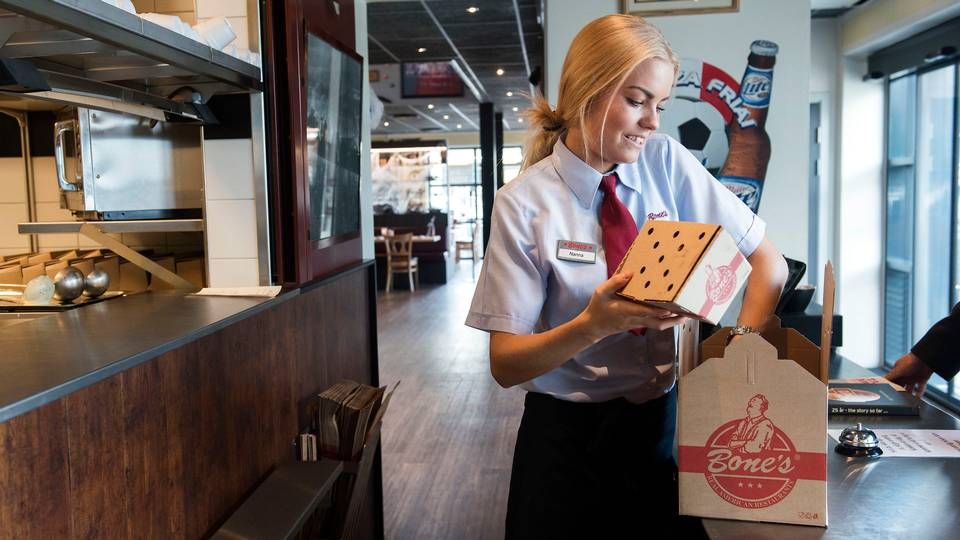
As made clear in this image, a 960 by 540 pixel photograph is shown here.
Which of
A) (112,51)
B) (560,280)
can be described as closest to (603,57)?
(560,280)

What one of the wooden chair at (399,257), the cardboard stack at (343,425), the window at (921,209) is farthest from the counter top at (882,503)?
the wooden chair at (399,257)

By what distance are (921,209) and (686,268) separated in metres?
6.04

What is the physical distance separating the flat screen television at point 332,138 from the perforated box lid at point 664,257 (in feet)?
5.72

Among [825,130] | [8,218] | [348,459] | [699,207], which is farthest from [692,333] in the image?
[825,130]

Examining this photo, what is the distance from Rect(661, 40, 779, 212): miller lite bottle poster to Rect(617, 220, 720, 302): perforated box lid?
281 cm

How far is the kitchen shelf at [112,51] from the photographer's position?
1525mm

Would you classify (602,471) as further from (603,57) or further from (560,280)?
(603,57)

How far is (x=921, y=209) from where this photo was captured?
6.19m

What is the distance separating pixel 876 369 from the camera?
22.4ft

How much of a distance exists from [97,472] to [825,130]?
6.52 m

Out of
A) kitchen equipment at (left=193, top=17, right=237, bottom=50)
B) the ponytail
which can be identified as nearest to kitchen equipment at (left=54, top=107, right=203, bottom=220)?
kitchen equipment at (left=193, top=17, right=237, bottom=50)

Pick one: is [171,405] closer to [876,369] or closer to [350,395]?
[350,395]

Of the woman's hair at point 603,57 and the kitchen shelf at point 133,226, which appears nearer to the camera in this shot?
the woman's hair at point 603,57

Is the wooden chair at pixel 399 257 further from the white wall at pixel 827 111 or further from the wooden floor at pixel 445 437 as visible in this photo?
the white wall at pixel 827 111
